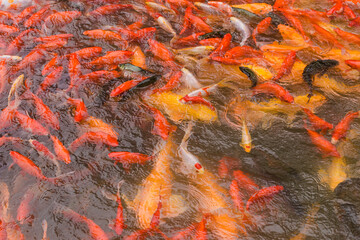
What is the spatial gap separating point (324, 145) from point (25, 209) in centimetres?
325

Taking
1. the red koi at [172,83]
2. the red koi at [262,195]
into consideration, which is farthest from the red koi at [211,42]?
the red koi at [262,195]

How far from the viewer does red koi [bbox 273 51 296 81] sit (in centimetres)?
426

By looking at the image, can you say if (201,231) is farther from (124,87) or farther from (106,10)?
(106,10)

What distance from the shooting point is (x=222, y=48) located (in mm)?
4641

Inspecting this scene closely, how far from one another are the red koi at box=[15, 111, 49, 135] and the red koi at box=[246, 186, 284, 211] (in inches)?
96.0

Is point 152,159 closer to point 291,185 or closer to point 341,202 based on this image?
point 291,185

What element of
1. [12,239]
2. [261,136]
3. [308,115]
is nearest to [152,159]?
[261,136]

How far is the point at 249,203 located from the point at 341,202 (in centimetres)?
93

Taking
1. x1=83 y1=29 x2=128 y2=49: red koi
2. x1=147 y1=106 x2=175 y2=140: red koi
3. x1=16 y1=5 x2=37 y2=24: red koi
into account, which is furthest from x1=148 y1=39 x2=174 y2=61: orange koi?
x1=16 y1=5 x2=37 y2=24: red koi

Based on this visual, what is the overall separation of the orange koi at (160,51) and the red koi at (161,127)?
1.06 metres

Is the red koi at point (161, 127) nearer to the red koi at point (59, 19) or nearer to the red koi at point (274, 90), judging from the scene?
the red koi at point (274, 90)

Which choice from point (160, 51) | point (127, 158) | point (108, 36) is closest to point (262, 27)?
point (160, 51)

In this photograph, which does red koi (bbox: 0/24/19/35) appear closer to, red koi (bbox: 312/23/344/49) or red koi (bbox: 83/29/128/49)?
red koi (bbox: 83/29/128/49)

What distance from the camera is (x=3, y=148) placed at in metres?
3.65
